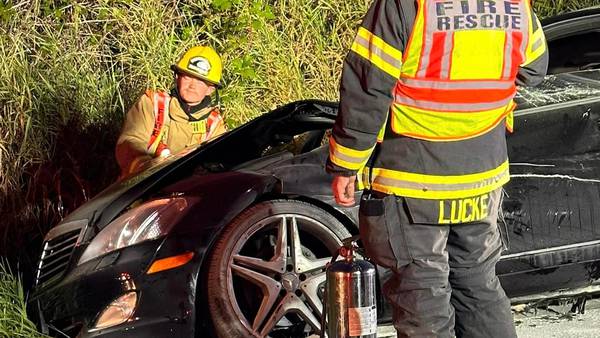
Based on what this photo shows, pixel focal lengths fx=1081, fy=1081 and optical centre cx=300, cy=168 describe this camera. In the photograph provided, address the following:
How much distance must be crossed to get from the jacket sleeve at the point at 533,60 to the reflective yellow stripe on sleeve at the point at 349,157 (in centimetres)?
62

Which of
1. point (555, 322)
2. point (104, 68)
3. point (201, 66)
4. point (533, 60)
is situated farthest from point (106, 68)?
point (533, 60)

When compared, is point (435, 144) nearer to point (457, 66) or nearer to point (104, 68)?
point (457, 66)

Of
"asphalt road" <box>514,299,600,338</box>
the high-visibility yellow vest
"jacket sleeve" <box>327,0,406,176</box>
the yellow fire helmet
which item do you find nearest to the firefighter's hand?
"jacket sleeve" <box>327,0,406,176</box>

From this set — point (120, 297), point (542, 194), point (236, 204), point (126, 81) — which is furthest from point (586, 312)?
point (126, 81)

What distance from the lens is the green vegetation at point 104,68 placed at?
7.00 m

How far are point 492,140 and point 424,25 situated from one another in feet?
1.68

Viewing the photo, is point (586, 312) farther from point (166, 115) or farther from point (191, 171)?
point (166, 115)

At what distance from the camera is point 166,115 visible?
626 centimetres

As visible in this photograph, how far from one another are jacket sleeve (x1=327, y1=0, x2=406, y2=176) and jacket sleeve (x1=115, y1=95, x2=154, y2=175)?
2941 millimetres

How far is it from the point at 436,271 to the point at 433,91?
0.58 metres

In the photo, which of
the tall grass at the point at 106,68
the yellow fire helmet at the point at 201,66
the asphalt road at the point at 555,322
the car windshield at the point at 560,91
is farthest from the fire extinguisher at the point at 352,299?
the tall grass at the point at 106,68

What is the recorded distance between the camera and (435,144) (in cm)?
338

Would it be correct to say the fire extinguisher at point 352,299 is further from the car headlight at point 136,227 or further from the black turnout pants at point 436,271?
the car headlight at point 136,227

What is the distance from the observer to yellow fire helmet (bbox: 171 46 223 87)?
625 centimetres
